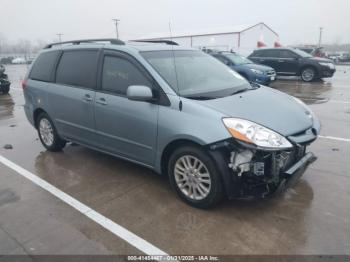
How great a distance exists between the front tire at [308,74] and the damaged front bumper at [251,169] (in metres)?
13.0

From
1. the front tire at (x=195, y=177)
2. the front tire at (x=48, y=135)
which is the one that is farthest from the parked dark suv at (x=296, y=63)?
the front tire at (x=195, y=177)

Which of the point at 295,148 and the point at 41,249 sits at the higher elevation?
the point at 295,148

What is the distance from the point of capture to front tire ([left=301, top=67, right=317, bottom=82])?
14930 mm

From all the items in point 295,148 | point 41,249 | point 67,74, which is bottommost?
point 41,249

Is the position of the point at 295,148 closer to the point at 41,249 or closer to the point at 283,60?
the point at 41,249

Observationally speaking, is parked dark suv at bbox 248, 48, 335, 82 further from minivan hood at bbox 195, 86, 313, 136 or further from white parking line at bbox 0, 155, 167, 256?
white parking line at bbox 0, 155, 167, 256

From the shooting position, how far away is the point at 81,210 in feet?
11.9

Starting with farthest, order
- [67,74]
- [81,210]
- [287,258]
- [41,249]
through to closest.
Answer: [67,74], [81,210], [41,249], [287,258]

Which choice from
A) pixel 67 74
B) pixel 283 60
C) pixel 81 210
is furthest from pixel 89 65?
pixel 283 60

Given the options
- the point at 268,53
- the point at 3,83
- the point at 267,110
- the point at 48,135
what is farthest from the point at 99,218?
the point at 268,53

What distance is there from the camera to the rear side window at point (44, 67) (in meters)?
5.30

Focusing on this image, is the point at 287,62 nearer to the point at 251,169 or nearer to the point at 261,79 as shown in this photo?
the point at 261,79

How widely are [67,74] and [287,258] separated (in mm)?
3965

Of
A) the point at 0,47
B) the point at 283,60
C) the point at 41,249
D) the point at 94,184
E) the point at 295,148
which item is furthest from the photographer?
the point at 0,47
